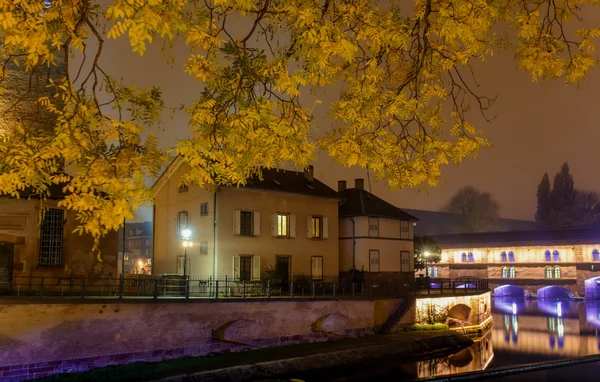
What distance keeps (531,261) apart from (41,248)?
223 ft

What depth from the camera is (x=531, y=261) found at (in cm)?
7688

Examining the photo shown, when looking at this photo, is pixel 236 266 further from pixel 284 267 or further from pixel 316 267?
pixel 316 267

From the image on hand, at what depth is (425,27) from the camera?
748 centimetres

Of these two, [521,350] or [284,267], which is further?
[284,267]

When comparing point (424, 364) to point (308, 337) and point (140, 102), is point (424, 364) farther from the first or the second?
point (140, 102)

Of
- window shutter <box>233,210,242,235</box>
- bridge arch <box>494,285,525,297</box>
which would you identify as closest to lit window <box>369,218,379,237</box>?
window shutter <box>233,210,242,235</box>

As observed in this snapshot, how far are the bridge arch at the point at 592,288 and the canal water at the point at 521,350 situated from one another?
12.2 meters

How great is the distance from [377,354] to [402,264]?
15766 millimetres

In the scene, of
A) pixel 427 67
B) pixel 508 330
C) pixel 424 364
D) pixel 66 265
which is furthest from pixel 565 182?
pixel 427 67

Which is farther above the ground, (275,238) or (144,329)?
(275,238)

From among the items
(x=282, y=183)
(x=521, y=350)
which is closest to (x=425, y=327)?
(x=521, y=350)

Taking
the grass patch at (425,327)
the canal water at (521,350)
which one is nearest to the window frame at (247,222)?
the grass patch at (425,327)

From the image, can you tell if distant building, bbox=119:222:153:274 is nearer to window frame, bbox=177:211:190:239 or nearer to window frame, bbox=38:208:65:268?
window frame, bbox=177:211:190:239

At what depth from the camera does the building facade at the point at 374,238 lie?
38.8m
